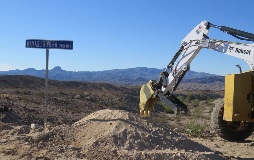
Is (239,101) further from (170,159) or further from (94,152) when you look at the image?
(94,152)

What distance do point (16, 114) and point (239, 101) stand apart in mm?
13118

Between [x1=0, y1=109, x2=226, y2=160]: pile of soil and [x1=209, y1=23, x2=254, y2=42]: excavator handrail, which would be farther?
[x1=209, y1=23, x2=254, y2=42]: excavator handrail

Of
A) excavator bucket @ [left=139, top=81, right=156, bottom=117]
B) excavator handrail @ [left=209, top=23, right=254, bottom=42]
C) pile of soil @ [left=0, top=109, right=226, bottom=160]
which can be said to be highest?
excavator handrail @ [left=209, top=23, right=254, bottom=42]

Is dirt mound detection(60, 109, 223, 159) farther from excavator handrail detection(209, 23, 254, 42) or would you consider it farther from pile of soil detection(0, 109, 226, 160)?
excavator handrail detection(209, 23, 254, 42)

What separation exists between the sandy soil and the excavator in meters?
1.53

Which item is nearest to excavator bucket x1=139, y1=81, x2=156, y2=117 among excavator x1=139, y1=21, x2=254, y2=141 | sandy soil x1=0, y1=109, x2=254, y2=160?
excavator x1=139, y1=21, x2=254, y2=141

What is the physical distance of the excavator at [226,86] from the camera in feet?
38.0

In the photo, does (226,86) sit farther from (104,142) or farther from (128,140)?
(104,142)

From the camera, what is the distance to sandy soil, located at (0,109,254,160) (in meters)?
8.38

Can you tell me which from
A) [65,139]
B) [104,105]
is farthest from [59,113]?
[65,139]

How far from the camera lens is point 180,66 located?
484 inches

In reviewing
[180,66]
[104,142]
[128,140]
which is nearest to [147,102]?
[180,66]

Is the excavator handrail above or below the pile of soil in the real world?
above

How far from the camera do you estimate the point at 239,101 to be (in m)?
11.6
